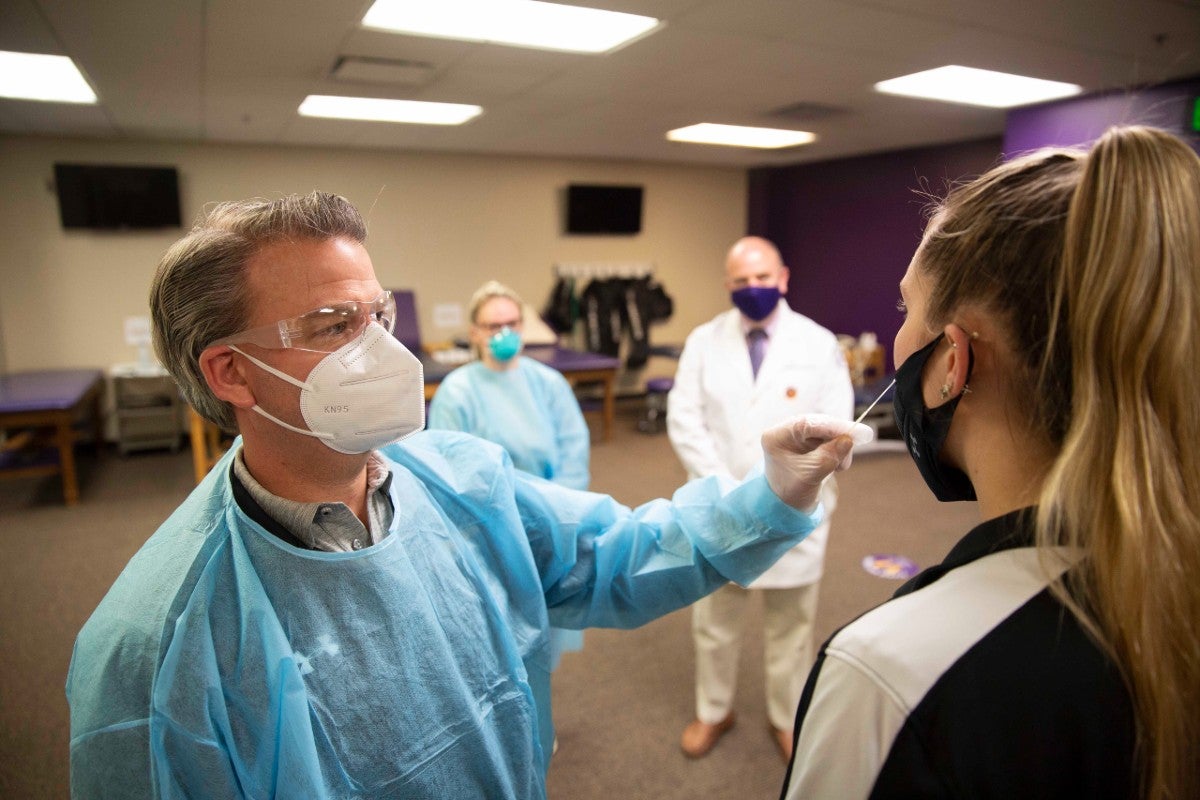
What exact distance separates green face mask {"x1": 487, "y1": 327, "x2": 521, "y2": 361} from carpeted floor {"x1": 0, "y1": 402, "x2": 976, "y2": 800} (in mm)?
1267

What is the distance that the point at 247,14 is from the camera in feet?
9.08

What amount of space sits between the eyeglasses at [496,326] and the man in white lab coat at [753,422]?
686 mm

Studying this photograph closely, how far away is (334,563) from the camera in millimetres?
995

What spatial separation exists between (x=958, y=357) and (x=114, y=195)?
6612mm

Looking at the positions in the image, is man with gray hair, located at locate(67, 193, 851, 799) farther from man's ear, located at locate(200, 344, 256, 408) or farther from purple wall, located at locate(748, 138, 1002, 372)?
purple wall, located at locate(748, 138, 1002, 372)

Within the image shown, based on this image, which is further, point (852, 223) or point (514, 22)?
point (852, 223)

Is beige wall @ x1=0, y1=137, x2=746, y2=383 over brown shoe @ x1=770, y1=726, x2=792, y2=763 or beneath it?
over

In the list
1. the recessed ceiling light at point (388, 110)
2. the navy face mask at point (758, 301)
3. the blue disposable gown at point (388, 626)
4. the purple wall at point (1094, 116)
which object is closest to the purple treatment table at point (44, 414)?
the recessed ceiling light at point (388, 110)

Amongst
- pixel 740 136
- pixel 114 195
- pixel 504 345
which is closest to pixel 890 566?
pixel 504 345

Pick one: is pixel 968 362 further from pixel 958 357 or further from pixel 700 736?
pixel 700 736

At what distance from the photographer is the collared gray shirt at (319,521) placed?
104cm

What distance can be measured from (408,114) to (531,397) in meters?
3.16

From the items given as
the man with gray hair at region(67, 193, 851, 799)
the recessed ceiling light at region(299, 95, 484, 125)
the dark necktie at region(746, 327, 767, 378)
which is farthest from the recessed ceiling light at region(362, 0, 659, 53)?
the man with gray hair at region(67, 193, 851, 799)

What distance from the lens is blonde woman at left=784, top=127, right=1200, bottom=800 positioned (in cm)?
60
